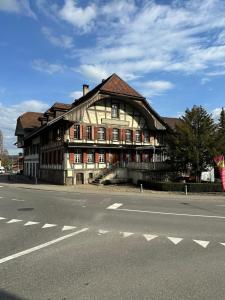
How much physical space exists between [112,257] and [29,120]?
48.4 m

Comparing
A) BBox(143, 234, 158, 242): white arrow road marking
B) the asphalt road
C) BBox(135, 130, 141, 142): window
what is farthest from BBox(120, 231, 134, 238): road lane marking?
BBox(135, 130, 141, 142): window

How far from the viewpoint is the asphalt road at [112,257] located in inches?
215

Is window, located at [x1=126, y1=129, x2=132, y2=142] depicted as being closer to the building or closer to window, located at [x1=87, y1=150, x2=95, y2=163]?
the building

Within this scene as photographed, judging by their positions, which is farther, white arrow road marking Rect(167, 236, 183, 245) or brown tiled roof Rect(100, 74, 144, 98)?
brown tiled roof Rect(100, 74, 144, 98)

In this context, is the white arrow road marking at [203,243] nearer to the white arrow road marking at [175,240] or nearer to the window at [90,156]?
the white arrow road marking at [175,240]

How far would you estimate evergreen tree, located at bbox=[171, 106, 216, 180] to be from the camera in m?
26.9

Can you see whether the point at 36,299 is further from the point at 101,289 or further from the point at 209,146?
the point at 209,146

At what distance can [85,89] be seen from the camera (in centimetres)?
4528

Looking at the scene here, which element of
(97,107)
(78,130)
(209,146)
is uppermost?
(97,107)

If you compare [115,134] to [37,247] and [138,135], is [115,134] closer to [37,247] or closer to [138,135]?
[138,135]

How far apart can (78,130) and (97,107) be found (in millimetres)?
3571

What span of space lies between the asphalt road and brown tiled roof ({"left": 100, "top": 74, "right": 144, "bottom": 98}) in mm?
23926

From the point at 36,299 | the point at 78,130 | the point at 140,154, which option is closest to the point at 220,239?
the point at 36,299

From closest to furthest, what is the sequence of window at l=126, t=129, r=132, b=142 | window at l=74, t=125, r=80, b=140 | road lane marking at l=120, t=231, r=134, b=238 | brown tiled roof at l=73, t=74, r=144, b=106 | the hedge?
road lane marking at l=120, t=231, r=134, b=238 < the hedge < window at l=74, t=125, r=80, b=140 < brown tiled roof at l=73, t=74, r=144, b=106 < window at l=126, t=129, r=132, b=142
